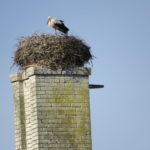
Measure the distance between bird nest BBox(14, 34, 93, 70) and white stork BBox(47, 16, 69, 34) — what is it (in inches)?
24.8

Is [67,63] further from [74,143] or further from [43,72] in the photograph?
[74,143]

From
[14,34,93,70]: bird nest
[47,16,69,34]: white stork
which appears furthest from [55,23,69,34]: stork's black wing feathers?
[14,34,93,70]: bird nest

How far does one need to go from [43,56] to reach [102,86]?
1.58m

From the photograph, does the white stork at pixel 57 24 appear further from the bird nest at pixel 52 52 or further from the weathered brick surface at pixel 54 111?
the weathered brick surface at pixel 54 111

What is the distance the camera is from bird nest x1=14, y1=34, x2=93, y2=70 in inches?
686

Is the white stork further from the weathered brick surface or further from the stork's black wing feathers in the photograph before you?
the weathered brick surface

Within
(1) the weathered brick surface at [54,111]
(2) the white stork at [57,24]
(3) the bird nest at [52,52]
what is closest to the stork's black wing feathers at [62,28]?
(2) the white stork at [57,24]

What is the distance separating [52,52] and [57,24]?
1.56 meters

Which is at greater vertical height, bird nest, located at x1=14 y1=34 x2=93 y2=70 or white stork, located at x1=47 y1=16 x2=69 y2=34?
white stork, located at x1=47 y1=16 x2=69 y2=34

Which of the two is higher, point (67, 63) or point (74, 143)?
point (67, 63)

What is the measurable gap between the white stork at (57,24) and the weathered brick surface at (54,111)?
65.0 inches

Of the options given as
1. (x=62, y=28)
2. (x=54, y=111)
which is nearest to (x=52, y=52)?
(x=62, y=28)

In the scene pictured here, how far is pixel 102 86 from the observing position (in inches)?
711

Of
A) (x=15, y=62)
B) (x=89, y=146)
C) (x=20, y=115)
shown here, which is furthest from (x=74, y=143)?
(x=15, y=62)
